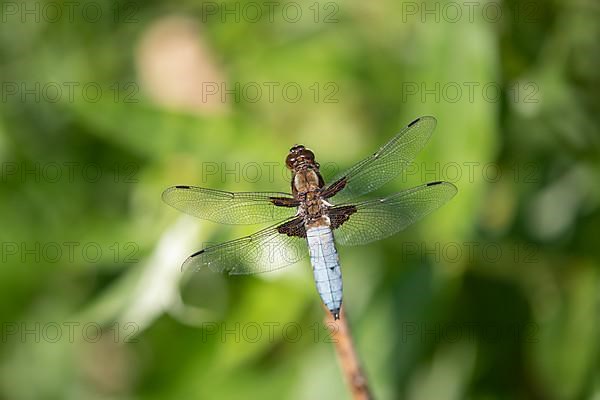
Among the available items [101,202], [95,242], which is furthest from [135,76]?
[95,242]

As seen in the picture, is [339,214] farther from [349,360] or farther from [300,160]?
[349,360]

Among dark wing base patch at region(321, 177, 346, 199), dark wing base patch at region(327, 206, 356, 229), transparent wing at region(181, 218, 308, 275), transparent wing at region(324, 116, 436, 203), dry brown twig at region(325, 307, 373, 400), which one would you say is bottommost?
dry brown twig at region(325, 307, 373, 400)

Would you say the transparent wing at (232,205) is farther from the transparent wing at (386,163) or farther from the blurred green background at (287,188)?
the blurred green background at (287,188)

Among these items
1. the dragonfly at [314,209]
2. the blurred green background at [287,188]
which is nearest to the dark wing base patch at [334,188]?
the dragonfly at [314,209]

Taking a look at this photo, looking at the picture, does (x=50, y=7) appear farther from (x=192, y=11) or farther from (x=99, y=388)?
(x=99, y=388)

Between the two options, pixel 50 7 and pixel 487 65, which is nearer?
pixel 487 65

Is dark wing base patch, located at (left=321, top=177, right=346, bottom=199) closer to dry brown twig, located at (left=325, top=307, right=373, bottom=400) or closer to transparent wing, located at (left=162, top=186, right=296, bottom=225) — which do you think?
transparent wing, located at (left=162, top=186, right=296, bottom=225)

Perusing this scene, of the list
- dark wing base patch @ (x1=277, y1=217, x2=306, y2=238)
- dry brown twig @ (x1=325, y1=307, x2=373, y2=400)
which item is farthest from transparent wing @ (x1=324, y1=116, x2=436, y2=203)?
dry brown twig @ (x1=325, y1=307, x2=373, y2=400)

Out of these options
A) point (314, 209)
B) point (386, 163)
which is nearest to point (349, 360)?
point (314, 209)
